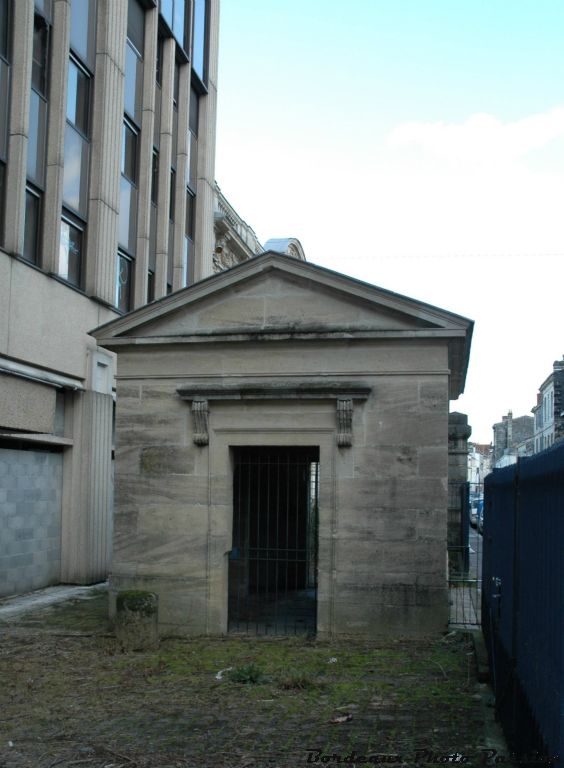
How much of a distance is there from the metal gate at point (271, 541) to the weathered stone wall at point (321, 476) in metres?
0.73

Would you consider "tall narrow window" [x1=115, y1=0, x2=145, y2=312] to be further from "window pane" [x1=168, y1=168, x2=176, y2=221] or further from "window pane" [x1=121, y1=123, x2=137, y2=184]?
"window pane" [x1=168, y1=168, x2=176, y2=221]

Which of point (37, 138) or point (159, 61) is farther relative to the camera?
point (159, 61)

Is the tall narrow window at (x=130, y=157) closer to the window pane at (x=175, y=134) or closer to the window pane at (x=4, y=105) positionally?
the window pane at (x=175, y=134)

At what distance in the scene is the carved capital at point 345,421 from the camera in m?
11.4

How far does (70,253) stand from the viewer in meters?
17.3

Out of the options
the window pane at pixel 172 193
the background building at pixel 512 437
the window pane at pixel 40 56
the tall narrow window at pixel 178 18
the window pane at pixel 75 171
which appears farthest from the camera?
the background building at pixel 512 437

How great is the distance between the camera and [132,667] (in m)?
9.61

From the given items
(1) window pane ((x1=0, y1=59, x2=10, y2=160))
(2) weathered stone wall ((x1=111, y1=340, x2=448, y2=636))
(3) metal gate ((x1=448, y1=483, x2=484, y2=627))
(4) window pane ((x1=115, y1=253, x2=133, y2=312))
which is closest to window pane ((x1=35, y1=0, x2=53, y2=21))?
(1) window pane ((x1=0, y1=59, x2=10, y2=160))

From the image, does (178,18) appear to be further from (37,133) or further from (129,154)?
(37,133)

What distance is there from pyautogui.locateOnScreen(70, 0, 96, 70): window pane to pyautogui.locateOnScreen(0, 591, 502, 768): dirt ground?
38.4 ft

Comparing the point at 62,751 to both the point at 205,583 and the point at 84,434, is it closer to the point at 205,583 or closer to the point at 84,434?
the point at 205,583

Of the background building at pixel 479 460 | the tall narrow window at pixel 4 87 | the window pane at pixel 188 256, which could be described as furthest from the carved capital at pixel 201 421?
the background building at pixel 479 460

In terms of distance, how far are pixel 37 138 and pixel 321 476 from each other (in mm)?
8716

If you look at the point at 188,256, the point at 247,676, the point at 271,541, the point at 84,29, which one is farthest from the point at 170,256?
the point at 247,676
